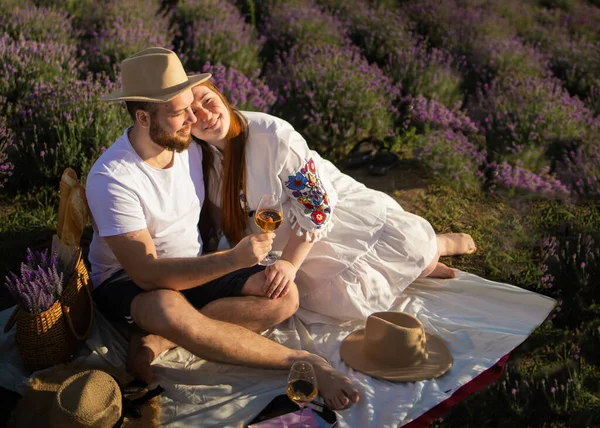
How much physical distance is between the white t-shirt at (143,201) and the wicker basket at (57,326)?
18 centimetres

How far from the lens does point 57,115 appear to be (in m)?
5.03

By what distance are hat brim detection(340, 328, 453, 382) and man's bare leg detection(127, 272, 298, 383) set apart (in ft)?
1.27

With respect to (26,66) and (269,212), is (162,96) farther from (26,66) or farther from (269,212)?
(26,66)

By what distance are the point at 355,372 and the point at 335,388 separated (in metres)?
0.26

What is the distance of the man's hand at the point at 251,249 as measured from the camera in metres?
3.04

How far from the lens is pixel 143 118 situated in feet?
10.5

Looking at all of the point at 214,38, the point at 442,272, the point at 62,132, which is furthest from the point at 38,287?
the point at 214,38

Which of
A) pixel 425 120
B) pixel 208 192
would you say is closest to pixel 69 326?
pixel 208 192

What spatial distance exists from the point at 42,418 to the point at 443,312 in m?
2.21

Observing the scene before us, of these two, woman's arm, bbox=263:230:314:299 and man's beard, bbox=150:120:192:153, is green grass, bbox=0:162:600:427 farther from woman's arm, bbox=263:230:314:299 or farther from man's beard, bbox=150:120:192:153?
man's beard, bbox=150:120:192:153

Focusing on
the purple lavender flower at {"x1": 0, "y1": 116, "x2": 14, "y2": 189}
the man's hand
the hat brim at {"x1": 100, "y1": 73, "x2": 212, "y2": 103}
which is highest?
the hat brim at {"x1": 100, "y1": 73, "x2": 212, "y2": 103}

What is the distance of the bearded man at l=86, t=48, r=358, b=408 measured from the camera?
10.3 ft

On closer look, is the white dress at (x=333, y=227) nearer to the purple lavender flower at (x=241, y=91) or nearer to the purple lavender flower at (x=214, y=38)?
the purple lavender flower at (x=241, y=91)

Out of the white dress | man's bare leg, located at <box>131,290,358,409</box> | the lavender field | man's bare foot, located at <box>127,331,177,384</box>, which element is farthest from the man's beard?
the lavender field
